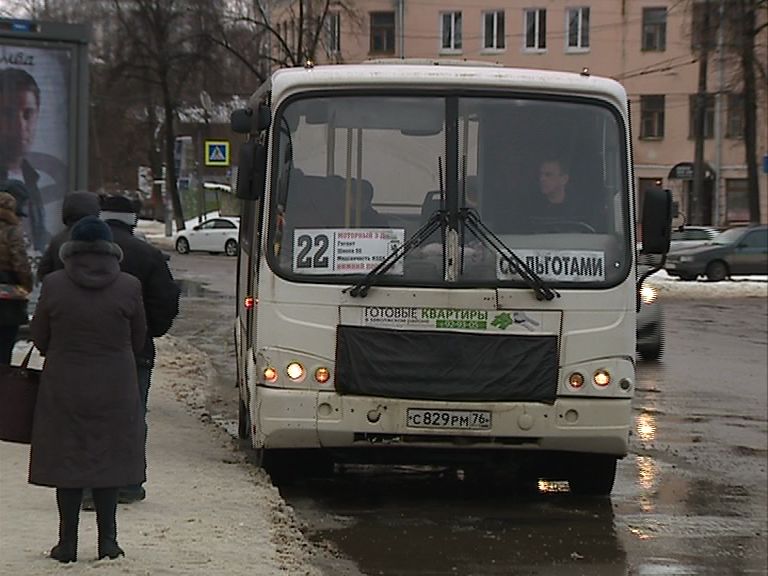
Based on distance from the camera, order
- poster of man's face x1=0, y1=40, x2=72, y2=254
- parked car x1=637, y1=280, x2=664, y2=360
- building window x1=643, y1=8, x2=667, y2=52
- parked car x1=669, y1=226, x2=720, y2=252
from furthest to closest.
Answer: building window x1=643, y1=8, x2=667, y2=52 → parked car x1=669, y1=226, x2=720, y2=252 → parked car x1=637, y1=280, x2=664, y2=360 → poster of man's face x1=0, y1=40, x2=72, y2=254

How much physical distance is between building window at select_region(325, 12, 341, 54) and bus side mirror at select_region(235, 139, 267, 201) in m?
43.1

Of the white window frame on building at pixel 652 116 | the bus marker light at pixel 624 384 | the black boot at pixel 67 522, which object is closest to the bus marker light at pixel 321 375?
the bus marker light at pixel 624 384

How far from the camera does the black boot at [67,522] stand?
6051mm

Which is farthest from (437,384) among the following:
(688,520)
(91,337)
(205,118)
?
(205,118)

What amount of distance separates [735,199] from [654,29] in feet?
28.3

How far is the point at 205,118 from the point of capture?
62.2 m

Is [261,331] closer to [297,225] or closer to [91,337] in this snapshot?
[297,225]

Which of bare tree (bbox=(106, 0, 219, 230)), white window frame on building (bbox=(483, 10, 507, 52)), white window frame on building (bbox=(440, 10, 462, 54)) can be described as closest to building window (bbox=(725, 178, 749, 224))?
white window frame on building (bbox=(483, 10, 507, 52))

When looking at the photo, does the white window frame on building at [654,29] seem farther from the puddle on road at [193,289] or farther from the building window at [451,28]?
the puddle on road at [193,289]

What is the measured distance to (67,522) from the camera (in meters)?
6.14

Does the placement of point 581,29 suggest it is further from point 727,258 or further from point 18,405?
point 18,405

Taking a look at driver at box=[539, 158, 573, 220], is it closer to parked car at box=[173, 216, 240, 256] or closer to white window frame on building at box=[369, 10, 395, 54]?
parked car at box=[173, 216, 240, 256]

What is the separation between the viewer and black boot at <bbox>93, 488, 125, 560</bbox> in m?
6.14

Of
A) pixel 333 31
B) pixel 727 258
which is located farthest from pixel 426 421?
pixel 333 31
